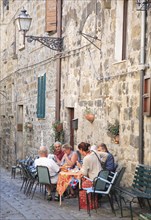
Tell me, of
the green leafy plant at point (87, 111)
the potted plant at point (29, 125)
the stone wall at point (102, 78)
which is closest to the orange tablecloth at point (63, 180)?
the stone wall at point (102, 78)

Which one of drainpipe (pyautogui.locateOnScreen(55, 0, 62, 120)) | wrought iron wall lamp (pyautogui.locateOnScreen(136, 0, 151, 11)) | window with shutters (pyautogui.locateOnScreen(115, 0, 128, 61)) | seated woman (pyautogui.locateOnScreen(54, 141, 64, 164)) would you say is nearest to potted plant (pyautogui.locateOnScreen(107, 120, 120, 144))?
window with shutters (pyautogui.locateOnScreen(115, 0, 128, 61))

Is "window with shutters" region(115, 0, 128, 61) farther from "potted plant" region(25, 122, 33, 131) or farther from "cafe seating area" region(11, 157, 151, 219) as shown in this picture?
"potted plant" region(25, 122, 33, 131)

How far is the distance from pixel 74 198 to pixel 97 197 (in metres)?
1.19

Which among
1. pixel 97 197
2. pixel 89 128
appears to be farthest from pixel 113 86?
pixel 97 197

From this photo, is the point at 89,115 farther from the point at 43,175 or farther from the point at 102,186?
the point at 102,186

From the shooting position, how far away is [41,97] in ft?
53.5

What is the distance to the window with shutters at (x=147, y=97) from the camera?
8.90 metres

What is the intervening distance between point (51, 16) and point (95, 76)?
4.07 m

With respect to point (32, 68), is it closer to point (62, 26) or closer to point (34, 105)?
point (34, 105)

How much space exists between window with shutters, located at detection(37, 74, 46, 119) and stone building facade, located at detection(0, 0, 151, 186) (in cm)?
27

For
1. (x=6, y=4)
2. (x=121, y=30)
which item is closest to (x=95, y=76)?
(x=121, y=30)

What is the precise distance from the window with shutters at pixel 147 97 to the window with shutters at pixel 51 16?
6386 millimetres

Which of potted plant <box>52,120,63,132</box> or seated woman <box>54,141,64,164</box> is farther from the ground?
potted plant <box>52,120,63,132</box>

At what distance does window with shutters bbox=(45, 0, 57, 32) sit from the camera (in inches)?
593
